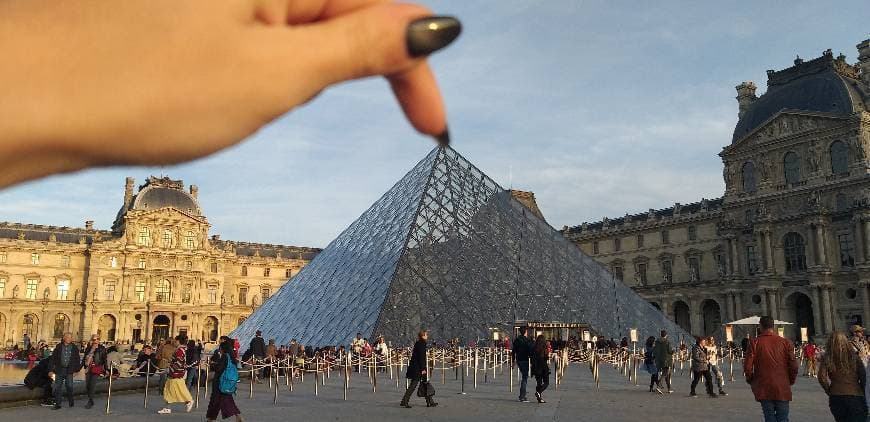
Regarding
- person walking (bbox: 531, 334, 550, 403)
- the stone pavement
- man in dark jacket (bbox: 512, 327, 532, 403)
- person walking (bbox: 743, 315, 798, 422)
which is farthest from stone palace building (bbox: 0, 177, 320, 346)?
person walking (bbox: 743, 315, 798, 422)

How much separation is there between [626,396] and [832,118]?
3908 centimetres

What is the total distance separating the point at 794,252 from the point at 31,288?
192ft

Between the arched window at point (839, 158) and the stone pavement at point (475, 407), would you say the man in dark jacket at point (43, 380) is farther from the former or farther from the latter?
the arched window at point (839, 158)

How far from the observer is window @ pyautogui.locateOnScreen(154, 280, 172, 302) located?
59.7 m

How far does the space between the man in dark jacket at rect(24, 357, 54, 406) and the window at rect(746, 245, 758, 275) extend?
1807 inches

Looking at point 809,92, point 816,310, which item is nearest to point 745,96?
point 809,92

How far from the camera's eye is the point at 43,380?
35.8 ft

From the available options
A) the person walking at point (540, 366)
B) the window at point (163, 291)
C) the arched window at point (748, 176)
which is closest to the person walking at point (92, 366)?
the person walking at point (540, 366)

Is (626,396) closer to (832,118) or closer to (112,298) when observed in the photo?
(832,118)

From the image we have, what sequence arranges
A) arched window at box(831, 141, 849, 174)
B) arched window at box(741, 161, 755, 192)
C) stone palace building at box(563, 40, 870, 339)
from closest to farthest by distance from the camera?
stone palace building at box(563, 40, 870, 339) < arched window at box(831, 141, 849, 174) < arched window at box(741, 161, 755, 192)

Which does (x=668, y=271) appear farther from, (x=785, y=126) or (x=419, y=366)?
(x=419, y=366)

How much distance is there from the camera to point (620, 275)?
58.8 m

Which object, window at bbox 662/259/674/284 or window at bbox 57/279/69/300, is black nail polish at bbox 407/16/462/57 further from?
window at bbox 57/279/69/300

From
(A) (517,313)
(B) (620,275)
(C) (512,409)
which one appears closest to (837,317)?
(B) (620,275)
